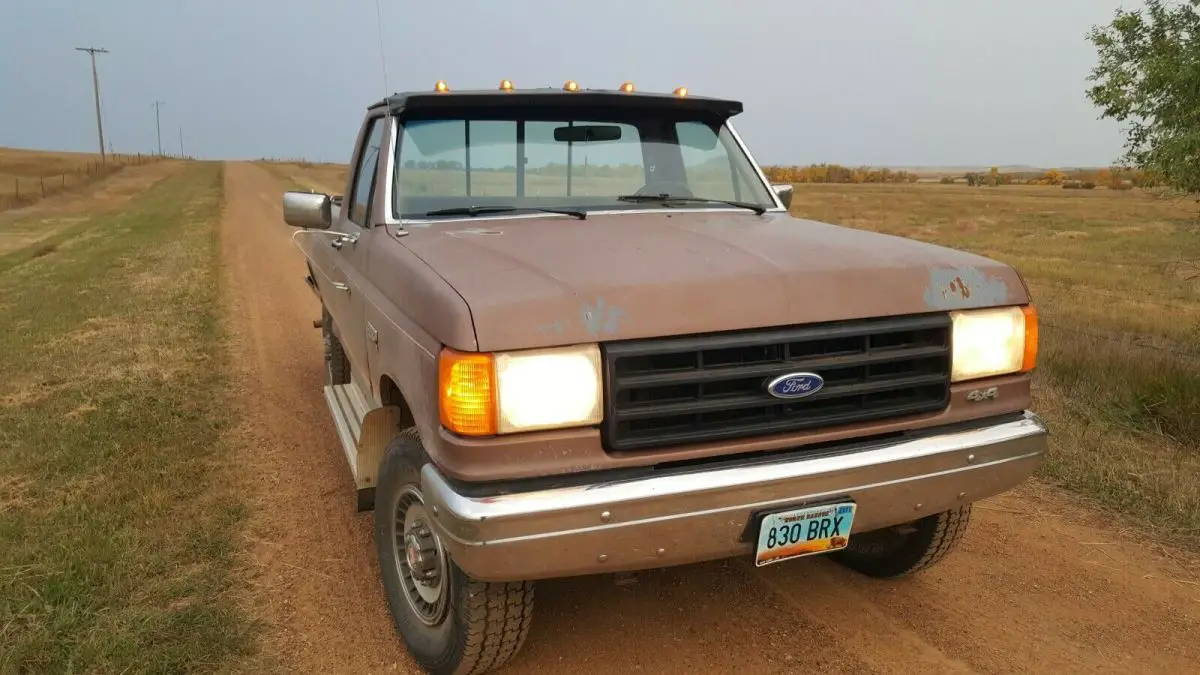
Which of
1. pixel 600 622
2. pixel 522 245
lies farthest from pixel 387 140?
pixel 600 622

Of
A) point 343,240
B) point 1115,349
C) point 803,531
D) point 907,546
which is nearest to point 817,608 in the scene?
point 907,546

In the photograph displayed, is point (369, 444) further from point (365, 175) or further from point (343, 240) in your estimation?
point (365, 175)

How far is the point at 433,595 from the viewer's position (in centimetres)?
298

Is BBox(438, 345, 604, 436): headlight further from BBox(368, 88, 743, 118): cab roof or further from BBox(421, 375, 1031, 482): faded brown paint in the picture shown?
BBox(368, 88, 743, 118): cab roof

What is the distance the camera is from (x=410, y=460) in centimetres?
274

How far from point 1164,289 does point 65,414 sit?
14.9 metres

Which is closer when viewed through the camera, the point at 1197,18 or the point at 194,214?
the point at 1197,18

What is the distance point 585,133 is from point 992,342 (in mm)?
2022

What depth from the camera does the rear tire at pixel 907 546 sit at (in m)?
3.43

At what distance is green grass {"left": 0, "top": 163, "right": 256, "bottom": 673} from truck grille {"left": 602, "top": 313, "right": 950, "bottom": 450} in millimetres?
1877

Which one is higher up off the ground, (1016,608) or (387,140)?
(387,140)

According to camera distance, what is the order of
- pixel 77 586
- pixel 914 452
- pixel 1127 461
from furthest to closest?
pixel 1127 461
pixel 77 586
pixel 914 452

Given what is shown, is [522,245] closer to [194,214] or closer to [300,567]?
[300,567]

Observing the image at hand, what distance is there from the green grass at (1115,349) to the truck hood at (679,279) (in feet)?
7.59
